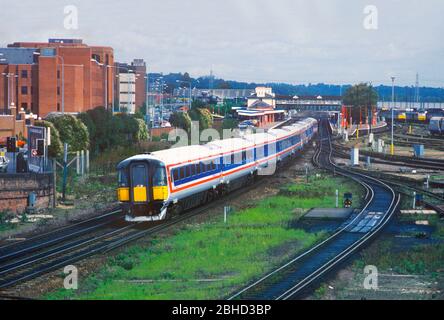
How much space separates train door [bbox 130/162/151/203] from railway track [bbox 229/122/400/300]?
7181 mm

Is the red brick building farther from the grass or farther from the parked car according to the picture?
the grass

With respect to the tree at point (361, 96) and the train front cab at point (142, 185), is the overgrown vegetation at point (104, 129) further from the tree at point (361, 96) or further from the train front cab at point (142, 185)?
the tree at point (361, 96)

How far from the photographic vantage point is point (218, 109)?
148625 mm

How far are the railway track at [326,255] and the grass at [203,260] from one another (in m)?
0.54

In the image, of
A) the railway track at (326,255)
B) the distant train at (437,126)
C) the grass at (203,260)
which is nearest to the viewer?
the railway track at (326,255)

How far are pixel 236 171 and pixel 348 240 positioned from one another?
15.6 meters

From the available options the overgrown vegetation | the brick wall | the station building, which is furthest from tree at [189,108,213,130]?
the brick wall

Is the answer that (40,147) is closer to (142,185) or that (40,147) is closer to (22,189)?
(22,189)

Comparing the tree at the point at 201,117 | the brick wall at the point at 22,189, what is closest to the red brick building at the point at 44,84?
the tree at the point at 201,117

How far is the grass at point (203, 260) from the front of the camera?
20.0 meters

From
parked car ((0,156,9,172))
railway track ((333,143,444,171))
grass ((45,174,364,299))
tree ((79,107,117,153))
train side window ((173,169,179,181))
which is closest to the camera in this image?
grass ((45,174,364,299))

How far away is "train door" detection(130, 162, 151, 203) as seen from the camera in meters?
30.5

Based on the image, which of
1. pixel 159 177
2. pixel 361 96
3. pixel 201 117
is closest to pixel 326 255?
pixel 159 177
